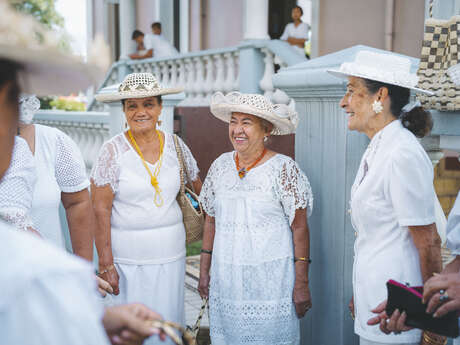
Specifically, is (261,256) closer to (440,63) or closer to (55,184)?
(55,184)

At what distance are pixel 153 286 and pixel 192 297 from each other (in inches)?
86.7

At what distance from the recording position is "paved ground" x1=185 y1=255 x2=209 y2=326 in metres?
4.77

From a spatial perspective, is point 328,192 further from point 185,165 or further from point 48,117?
point 48,117

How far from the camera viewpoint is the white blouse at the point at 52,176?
275 centimetres

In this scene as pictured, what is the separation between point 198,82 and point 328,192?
550cm

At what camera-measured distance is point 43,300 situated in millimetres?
858

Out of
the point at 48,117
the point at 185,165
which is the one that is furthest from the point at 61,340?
the point at 48,117

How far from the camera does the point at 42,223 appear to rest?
9.18 feet

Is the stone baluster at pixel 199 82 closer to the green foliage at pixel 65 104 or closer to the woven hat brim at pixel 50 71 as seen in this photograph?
the woven hat brim at pixel 50 71

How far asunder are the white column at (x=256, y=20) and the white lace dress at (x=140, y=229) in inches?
161

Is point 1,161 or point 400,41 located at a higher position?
point 400,41

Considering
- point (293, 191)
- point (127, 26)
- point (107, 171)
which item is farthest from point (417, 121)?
point (127, 26)

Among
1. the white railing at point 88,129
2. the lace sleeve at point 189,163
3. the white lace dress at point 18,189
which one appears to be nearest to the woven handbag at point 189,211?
the lace sleeve at point 189,163

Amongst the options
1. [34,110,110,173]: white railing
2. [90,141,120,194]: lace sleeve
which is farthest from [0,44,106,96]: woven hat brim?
[34,110,110,173]: white railing
